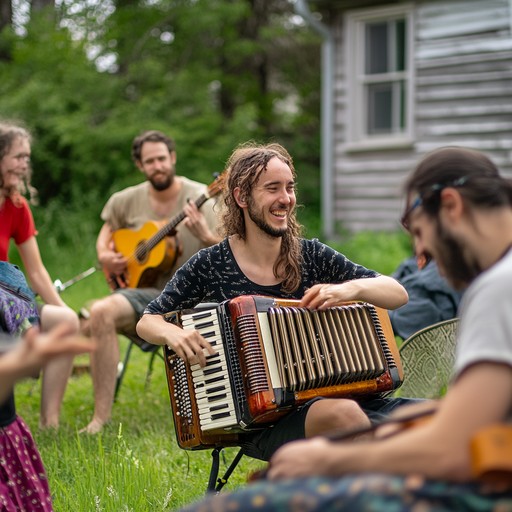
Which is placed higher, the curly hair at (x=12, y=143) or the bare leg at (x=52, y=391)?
the curly hair at (x=12, y=143)

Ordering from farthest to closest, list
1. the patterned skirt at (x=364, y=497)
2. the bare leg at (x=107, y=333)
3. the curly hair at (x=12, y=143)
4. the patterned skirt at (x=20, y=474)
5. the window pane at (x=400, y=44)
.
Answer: the window pane at (x=400, y=44) < the bare leg at (x=107, y=333) < the curly hair at (x=12, y=143) < the patterned skirt at (x=20, y=474) < the patterned skirt at (x=364, y=497)

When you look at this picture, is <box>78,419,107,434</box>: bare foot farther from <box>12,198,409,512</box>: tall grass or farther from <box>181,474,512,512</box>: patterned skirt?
<box>181,474,512,512</box>: patterned skirt

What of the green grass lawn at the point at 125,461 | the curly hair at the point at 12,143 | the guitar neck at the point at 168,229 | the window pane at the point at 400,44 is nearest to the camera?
the green grass lawn at the point at 125,461

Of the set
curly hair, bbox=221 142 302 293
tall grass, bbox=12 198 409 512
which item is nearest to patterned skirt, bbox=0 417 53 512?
tall grass, bbox=12 198 409 512

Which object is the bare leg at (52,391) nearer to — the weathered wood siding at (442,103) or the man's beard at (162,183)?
the man's beard at (162,183)

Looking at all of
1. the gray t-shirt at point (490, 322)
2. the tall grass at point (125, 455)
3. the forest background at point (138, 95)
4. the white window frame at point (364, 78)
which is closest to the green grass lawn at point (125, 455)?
the tall grass at point (125, 455)

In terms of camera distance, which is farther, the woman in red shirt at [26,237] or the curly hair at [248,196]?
the woman in red shirt at [26,237]

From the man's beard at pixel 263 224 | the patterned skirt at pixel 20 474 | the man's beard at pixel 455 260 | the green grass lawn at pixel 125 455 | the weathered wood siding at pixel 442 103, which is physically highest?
the weathered wood siding at pixel 442 103

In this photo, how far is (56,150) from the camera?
12.9 metres

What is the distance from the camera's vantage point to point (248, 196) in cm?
390

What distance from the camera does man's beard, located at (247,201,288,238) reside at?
Result: 3.84 meters

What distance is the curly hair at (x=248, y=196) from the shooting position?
3.82 m

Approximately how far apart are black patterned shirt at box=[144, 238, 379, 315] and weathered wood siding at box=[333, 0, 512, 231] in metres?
7.03

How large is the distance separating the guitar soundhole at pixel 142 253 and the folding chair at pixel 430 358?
2.45 meters
